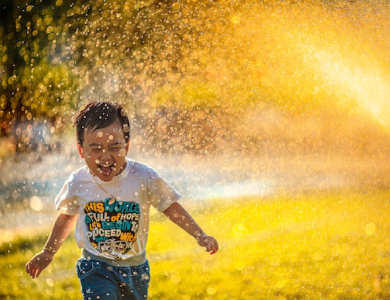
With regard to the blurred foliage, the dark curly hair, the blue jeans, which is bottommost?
the blue jeans

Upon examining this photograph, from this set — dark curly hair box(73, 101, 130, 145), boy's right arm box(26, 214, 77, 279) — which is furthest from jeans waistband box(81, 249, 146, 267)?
Answer: dark curly hair box(73, 101, 130, 145)

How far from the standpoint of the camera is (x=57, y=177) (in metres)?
2.92

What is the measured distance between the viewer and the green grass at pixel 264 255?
3021 millimetres

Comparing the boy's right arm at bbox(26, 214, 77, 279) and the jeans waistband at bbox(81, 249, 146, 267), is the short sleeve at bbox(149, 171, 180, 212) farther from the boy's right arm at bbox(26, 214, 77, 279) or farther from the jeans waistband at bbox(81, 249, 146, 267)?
the boy's right arm at bbox(26, 214, 77, 279)

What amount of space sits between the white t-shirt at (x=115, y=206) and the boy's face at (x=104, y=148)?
68mm

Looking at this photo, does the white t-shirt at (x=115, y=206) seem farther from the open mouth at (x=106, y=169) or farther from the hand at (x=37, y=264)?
the hand at (x=37, y=264)

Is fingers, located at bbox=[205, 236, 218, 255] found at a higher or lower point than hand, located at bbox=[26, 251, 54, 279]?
higher

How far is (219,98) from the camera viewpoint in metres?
4.36

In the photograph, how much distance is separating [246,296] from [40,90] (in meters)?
1.52

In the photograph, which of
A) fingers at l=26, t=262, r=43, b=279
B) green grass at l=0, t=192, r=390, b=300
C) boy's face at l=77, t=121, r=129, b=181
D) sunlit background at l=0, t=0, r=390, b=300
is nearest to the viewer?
boy's face at l=77, t=121, r=129, b=181

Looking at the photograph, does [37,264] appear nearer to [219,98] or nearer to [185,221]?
[185,221]

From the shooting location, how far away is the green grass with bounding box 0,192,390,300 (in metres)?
3.02

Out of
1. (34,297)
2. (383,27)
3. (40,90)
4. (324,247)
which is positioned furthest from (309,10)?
(34,297)

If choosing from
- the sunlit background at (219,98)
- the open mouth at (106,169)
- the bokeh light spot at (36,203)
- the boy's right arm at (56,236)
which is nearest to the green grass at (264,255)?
the sunlit background at (219,98)
